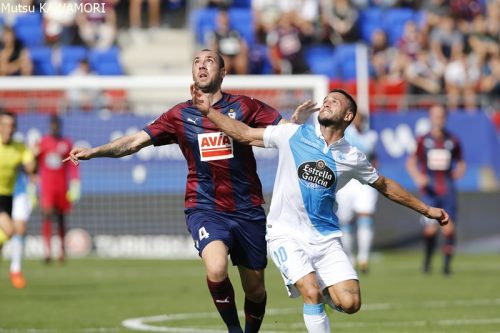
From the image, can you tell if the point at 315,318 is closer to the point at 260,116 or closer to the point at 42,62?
the point at 260,116

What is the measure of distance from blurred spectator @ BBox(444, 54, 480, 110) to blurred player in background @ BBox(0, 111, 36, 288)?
437 inches

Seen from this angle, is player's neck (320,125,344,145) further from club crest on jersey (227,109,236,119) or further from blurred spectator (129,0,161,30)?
blurred spectator (129,0,161,30)

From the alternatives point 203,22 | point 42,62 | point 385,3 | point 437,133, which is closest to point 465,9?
point 385,3

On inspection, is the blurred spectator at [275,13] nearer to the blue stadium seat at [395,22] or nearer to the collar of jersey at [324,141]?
the blue stadium seat at [395,22]

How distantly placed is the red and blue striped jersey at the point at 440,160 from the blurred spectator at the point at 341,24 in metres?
8.20

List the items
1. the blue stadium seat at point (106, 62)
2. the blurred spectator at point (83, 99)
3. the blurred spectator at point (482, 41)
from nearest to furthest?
the blurred spectator at point (83, 99) < the blue stadium seat at point (106, 62) < the blurred spectator at point (482, 41)

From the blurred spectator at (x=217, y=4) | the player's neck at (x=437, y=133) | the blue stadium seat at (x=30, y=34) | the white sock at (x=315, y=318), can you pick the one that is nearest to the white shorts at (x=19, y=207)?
the player's neck at (x=437, y=133)

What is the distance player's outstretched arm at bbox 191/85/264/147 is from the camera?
9367 mm

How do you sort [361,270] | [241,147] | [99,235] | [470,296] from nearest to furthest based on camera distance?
[241,147]
[470,296]
[361,270]
[99,235]

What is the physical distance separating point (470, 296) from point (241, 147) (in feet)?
21.0

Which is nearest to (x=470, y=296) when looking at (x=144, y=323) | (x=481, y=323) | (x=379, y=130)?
(x=481, y=323)

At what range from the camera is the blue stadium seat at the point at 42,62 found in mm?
24891

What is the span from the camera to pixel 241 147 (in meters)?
9.98

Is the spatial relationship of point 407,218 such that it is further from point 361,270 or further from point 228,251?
point 228,251
